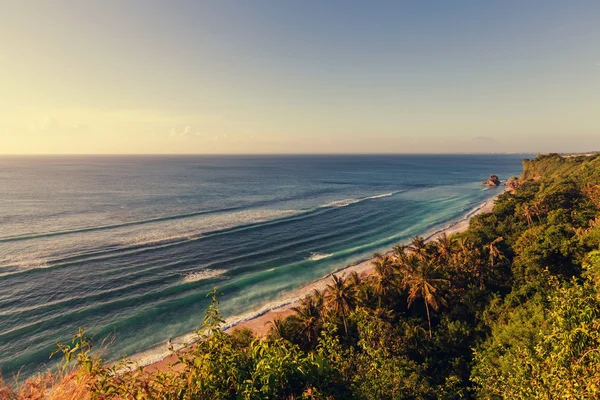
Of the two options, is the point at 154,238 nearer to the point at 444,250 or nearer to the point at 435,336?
the point at 435,336

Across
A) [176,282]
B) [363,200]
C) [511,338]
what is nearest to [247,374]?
[511,338]

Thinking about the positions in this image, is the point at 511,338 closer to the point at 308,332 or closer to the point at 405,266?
the point at 405,266

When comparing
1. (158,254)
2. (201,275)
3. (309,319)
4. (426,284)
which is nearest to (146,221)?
(158,254)

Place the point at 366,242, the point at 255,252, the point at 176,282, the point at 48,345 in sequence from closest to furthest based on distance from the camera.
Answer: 1. the point at 48,345
2. the point at 176,282
3. the point at 255,252
4. the point at 366,242

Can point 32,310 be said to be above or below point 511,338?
below

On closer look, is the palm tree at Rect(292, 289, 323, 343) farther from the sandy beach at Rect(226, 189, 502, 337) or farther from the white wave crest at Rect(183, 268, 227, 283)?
the white wave crest at Rect(183, 268, 227, 283)
